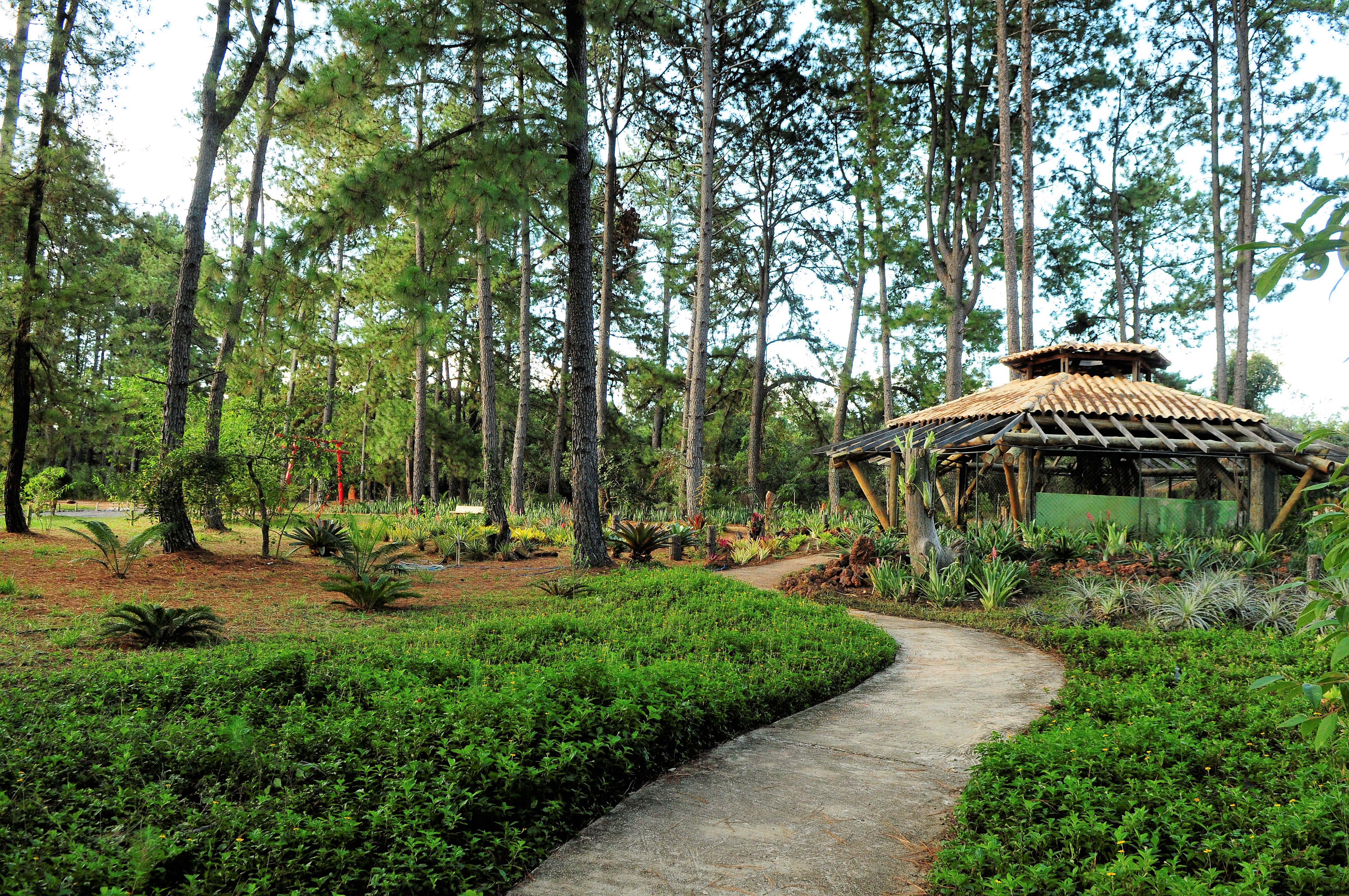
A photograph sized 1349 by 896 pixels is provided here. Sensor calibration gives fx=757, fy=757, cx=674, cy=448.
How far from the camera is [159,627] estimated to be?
20.2 feet

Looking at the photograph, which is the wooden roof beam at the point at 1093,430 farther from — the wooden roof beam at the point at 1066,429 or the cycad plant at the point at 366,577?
the cycad plant at the point at 366,577

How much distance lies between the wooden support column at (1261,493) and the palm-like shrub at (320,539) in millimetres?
16511

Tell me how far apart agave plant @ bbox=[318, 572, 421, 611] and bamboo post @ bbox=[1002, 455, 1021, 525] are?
11.4m

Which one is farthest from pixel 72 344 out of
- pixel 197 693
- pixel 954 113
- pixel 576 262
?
pixel 954 113

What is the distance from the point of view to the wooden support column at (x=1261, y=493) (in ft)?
48.2

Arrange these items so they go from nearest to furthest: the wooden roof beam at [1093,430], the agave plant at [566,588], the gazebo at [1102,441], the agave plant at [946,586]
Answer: the agave plant at [566,588], the agave plant at [946,586], the wooden roof beam at [1093,430], the gazebo at [1102,441]

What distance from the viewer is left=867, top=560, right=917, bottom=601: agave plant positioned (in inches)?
407

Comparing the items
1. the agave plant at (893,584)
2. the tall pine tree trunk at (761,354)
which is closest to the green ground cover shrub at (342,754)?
the agave plant at (893,584)

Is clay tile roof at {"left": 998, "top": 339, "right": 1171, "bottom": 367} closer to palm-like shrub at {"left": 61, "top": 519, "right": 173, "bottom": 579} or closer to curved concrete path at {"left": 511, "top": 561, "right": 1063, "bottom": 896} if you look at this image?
curved concrete path at {"left": 511, "top": 561, "right": 1063, "bottom": 896}

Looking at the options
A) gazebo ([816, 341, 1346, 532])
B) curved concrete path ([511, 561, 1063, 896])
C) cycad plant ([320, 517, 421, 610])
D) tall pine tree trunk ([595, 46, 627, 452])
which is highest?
tall pine tree trunk ([595, 46, 627, 452])

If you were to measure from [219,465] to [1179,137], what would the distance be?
103 ft

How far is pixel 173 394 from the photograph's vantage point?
11016 mm

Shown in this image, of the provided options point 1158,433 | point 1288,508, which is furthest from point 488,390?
point 1288,508

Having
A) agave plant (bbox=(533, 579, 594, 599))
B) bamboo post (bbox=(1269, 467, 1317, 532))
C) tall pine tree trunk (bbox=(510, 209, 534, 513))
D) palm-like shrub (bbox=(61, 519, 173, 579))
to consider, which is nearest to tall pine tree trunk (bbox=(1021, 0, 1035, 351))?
bamboo post (bbox=(1269, 467, 1317, 532))
